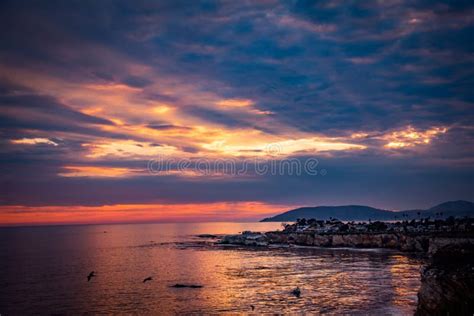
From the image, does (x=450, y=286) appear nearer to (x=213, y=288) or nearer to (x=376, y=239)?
(x=213, y=288)

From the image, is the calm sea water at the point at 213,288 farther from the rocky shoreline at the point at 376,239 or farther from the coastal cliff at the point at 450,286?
the rocky shoreline at the point at 376,239

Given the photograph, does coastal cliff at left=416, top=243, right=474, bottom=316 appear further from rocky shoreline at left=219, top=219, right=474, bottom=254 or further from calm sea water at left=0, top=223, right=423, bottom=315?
rocky shoreline at left=219, top=219, right=474, bottom=254

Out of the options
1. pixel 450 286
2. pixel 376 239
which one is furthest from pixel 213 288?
pixel 376 239

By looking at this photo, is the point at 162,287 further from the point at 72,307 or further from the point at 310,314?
the point at 310,314

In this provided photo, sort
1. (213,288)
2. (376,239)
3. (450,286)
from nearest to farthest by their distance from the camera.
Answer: (450,286) → (213,288) → (376,239)

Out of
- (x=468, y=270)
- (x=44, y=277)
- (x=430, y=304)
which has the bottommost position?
(x=44, y=277)

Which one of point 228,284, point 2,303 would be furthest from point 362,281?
point 2,303

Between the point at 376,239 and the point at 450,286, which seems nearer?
the point at 450,286

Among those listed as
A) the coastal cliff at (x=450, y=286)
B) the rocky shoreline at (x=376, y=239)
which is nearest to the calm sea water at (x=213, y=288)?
the coastal cliff at (x=450, y=286)

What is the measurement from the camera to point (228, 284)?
185 feet

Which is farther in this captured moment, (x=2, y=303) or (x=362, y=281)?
(x=362, y=281)

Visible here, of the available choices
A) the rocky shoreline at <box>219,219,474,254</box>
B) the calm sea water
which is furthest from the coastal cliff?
the rocky shoreline at <box>219,219,474,254</box>

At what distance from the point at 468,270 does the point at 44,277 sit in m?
65.5

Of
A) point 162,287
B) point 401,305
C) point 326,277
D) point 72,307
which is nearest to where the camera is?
point 401,305
